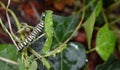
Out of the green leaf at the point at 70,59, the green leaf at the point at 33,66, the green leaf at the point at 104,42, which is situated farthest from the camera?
the green leaf at the point at 104,42

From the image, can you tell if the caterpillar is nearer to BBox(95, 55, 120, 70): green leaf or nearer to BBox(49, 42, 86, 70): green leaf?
BBox(49, 42, 86, 70): green leaf

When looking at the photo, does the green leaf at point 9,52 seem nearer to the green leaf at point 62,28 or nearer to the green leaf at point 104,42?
the green leaf at point 62,28

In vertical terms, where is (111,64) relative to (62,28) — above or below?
below

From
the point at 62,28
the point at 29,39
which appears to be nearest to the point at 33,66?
the point at 29,39

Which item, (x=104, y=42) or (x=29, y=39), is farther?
(x=104, y=42)

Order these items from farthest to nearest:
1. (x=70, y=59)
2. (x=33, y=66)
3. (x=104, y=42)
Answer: (x=104, y=42)
(x=70, y=59)
(x=33, y=66)

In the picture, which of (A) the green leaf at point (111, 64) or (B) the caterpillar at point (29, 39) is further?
(A) the green leaf at point (111, 64)

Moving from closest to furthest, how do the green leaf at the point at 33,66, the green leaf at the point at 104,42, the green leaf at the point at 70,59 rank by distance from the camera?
the green leaf at the point at 33,66 → the green leaf at the point at 70,59 → the green leaf at the point at 104,42

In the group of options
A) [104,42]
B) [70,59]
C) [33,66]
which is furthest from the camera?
[104,42]

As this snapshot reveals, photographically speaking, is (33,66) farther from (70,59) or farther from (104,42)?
(104,42)

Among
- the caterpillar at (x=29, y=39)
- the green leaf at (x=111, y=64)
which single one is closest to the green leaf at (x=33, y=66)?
the caterpillar at (x=29, y=39)
